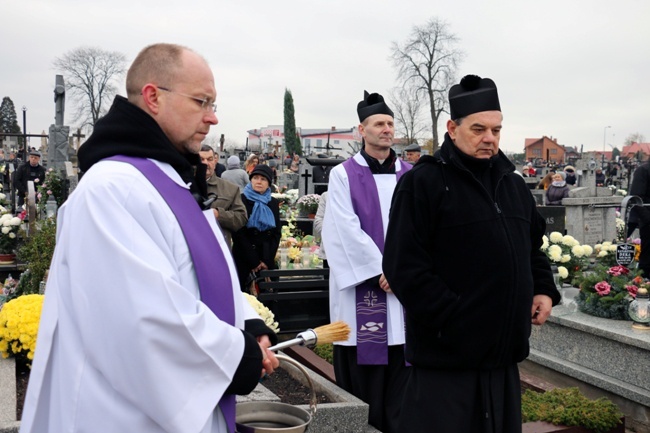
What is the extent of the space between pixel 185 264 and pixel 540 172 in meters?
48.0

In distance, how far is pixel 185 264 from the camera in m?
2.30

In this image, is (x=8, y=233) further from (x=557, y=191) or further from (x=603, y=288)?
(x=557, y=191)

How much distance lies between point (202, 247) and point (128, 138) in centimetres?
41

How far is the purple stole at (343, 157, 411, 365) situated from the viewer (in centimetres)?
501

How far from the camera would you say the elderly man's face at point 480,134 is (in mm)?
3432

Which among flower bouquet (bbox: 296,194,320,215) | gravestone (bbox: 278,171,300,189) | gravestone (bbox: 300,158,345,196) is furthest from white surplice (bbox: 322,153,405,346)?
gravestone (bbox: 278,171,300,189)

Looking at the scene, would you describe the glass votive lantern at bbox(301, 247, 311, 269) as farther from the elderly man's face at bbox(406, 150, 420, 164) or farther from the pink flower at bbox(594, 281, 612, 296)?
the elderly man's face at bbox(406, 150, 420, 164)

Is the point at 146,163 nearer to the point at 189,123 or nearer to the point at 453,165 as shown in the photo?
the point at 189,123

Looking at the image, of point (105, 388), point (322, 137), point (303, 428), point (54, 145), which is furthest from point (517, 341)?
point (322, 137)

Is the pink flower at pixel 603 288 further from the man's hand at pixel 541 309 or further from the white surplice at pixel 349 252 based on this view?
the man's hand at pixel 541 309

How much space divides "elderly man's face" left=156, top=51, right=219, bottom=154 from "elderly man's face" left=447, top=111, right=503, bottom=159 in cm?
142

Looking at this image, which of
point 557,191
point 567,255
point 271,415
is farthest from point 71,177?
point 557,191

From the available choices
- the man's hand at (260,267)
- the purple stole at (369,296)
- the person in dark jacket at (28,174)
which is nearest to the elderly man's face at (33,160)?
the person in dark jacket at (28,174)

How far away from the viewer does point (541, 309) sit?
3576 millimetres
